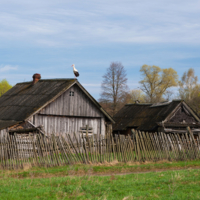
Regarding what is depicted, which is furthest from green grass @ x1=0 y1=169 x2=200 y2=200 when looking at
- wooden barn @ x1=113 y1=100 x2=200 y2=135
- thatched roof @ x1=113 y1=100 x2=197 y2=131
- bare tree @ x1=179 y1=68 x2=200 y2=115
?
bare tree @ x1=179 y1=68 x2=200 y2=115

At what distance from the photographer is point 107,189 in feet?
27.8

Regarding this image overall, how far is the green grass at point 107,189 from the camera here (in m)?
7.81

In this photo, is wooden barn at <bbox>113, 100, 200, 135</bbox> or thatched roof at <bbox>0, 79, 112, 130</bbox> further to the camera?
wooden barn at <bbox>113, 100, 200, 135</bbox>

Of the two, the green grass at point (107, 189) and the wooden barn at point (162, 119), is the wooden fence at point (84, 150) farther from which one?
the wooden barn at point (162, 119)

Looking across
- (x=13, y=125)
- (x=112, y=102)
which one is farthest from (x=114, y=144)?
(x=112, y=102)

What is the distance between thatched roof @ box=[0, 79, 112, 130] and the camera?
19000mm

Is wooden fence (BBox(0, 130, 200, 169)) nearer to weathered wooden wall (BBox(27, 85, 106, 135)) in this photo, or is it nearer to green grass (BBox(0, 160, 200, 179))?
green grass (BBox(0, 160, 200, 179))

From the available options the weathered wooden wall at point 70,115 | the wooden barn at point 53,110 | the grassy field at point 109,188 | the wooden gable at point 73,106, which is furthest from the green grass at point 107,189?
the wooden gable at point 73,106

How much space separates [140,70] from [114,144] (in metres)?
46.1

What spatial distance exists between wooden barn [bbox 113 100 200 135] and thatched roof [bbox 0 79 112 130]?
24.8 ft

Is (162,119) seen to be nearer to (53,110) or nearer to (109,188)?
(53,110)

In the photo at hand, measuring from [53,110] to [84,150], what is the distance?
229 inches

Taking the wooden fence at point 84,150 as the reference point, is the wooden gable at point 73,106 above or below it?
above

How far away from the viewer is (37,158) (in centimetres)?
1434
